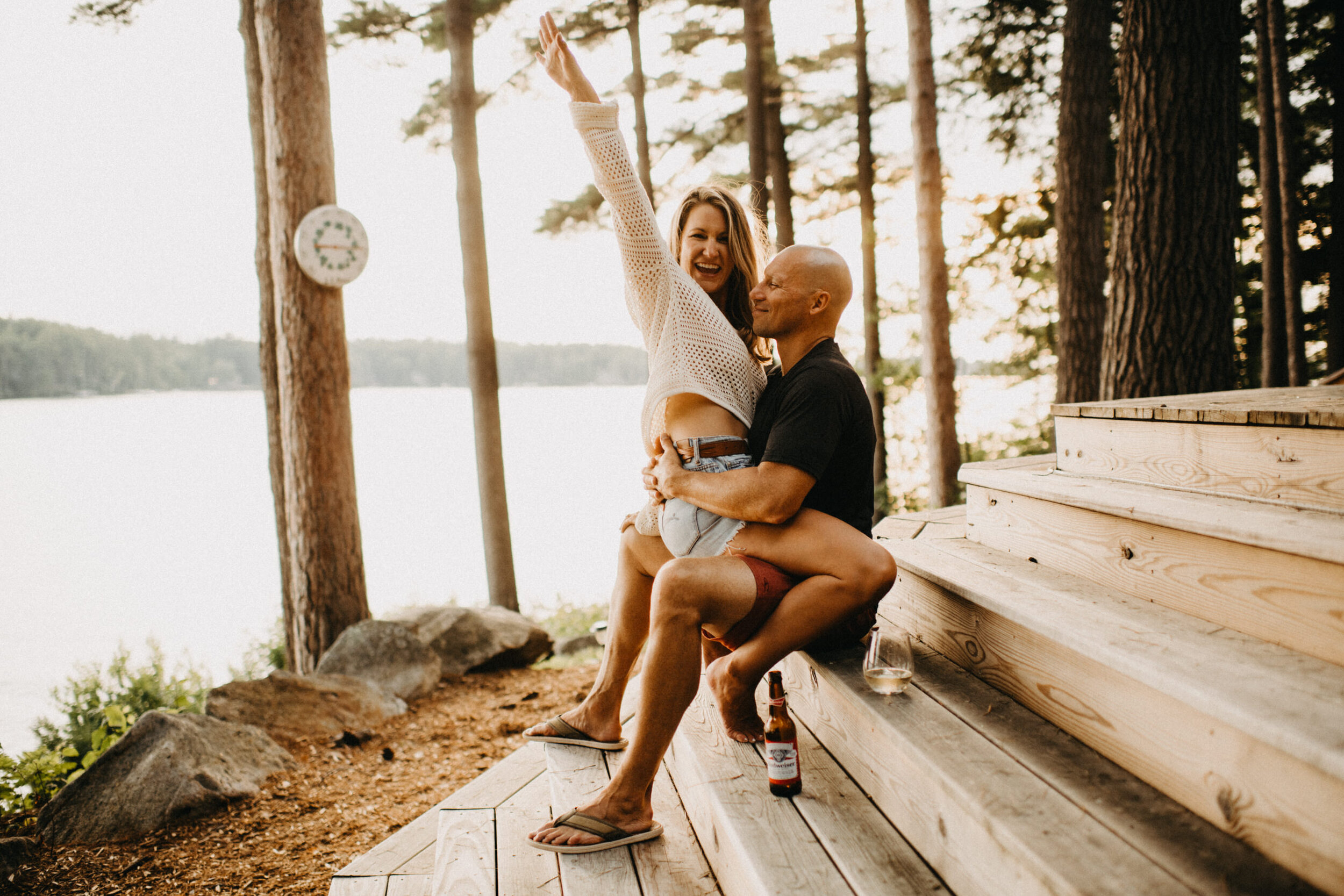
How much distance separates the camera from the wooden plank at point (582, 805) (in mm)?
1718

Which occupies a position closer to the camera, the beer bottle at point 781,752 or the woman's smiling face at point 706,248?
the beer bottle at point 781,752

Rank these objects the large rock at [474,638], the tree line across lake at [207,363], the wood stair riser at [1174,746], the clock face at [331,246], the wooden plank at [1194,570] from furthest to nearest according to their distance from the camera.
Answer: the tree line across lake at [207,363], the large rock at [474,638], the clock face at [331,246], the wooden plank at [1194,570], the wood stair riser at [1174,746]

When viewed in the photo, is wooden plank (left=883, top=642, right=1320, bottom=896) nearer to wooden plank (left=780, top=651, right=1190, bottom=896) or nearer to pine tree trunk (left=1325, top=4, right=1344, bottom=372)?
wooden plank (left=780, top=651, right=1190, bottom=896)

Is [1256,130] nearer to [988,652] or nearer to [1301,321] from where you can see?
[1301,321]

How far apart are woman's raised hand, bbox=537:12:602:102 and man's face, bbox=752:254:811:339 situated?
737mm

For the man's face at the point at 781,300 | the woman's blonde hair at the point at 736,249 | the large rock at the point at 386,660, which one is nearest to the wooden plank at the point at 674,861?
the man's face at the point at 781,300

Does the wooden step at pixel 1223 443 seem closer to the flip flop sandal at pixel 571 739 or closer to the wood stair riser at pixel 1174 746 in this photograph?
the wood stair riser at pixel 1174 746

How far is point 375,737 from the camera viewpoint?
12.4ft

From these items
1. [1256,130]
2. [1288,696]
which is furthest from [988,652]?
[1256,130]

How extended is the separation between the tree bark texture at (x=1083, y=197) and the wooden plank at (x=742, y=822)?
6.10 meters

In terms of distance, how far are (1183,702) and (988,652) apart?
25.7 inches

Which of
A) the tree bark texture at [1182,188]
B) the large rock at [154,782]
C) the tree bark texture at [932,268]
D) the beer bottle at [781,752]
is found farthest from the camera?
the tree bark texture at [932,268]

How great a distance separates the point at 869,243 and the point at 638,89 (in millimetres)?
4753

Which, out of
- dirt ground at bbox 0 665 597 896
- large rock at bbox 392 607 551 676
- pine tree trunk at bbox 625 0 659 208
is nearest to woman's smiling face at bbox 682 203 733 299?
dirt ground at bbox 0 665 597 896
